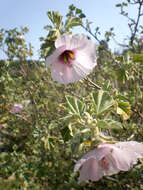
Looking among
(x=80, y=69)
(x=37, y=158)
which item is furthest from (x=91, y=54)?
(x=37, y=158)

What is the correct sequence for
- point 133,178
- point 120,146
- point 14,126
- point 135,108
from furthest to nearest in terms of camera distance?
point 14,126, point 133,178, point 135,108, point 120,146

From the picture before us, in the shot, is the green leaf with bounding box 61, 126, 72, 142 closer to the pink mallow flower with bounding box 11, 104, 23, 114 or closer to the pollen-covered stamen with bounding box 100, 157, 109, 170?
the pollen-covered stamen with bounding box 100, 157, 109, 170

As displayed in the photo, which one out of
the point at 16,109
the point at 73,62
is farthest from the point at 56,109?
the point at 73,62

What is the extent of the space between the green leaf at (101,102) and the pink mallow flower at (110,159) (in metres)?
0.13

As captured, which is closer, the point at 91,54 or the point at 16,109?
the point at 91,54

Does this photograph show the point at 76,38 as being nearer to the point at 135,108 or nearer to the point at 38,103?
the point at 135,108

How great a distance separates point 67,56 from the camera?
4.66ft

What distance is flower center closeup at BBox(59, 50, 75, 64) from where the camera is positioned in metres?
1.39

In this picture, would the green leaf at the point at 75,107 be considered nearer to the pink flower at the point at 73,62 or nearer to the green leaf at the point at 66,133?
the green leaf at the point at 66,133

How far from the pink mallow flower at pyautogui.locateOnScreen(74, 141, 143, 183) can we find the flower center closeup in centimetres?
47

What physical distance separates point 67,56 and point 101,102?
35cm

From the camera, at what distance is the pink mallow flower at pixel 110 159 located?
39.9 inches

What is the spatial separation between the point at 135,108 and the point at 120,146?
1.04 m

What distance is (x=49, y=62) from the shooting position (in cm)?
135
